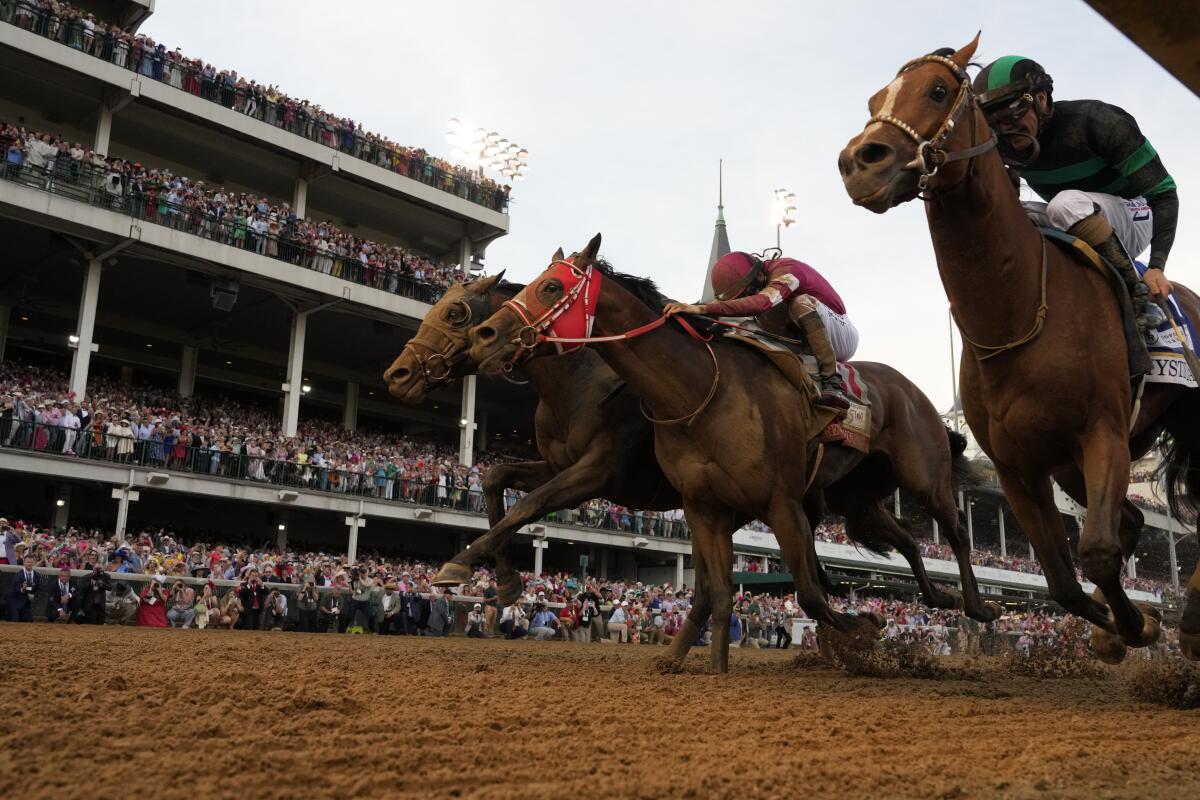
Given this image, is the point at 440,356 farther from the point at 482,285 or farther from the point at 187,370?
the point at 187,370

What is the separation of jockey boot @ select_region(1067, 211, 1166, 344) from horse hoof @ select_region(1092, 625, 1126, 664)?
167 cm

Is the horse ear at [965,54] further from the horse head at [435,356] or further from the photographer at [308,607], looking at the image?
the photographer at [308,607]

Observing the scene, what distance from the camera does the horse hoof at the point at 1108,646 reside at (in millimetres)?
5352

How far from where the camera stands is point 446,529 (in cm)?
3412

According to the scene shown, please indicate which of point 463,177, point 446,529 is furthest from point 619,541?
point 463,177

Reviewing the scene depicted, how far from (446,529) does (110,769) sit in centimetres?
3207

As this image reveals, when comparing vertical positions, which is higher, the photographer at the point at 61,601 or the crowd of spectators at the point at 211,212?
the crowd of spectators at the point at 211,212

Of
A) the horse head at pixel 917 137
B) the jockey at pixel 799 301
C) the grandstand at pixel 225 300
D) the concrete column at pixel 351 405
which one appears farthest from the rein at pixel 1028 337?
the concrete column at pixel 351 405

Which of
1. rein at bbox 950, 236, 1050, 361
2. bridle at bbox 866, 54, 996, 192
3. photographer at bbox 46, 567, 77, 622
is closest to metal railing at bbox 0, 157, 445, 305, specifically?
photographer at bbox 46, 567, 77, 622

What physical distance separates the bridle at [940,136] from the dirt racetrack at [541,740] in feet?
8.12

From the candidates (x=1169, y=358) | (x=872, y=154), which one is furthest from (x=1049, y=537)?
(x=872, y=154)

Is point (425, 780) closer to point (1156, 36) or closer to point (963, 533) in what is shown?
point (1156, 36)

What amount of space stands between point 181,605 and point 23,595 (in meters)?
2.32

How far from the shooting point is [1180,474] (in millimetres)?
6152
